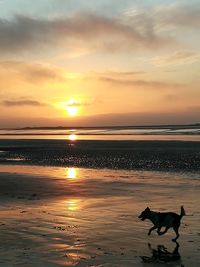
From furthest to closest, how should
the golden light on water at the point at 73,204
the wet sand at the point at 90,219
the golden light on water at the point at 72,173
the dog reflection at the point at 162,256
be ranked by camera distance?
the golden light on water at the point at 72,173 → the golden light on water at the point at 73,204 → the wet sand at the point at 90,219 → the dog reflection at the point at 162,256

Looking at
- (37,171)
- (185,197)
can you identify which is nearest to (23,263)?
(185,197)

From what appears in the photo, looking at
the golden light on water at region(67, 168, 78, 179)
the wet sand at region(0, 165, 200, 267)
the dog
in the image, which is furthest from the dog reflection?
the golden light on water at region(67, 168, 78, 179)

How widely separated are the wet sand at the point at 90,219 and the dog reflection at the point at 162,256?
0.41 feet

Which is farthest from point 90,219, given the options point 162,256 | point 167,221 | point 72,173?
point 72,173

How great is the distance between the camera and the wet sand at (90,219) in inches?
408

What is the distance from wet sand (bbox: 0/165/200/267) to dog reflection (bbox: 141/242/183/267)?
0.41 feet

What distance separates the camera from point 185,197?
19.0 metres

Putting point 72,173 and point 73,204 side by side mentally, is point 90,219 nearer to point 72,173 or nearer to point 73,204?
point 73,204

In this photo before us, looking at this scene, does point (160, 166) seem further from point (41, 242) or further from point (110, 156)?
point (41, 242)

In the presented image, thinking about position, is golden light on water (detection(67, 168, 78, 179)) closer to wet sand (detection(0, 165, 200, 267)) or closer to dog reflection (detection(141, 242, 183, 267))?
wet sand (detection(0, 165, 200, 267))

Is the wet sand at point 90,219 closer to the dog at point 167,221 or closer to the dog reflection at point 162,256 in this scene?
the dog reflection at point 162,256

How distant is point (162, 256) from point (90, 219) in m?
4.36

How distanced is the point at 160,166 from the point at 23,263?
2378 centimetres

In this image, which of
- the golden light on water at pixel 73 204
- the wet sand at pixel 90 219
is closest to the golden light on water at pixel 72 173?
the wet sand at pixel 90 219
